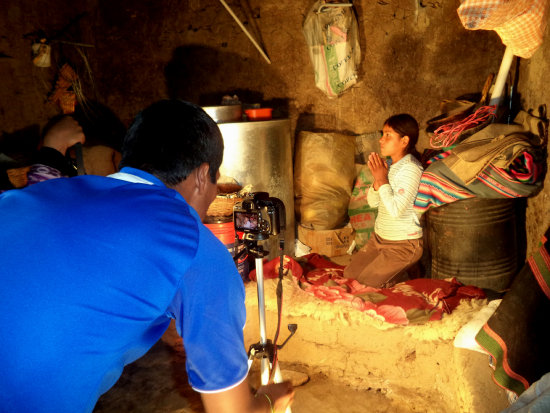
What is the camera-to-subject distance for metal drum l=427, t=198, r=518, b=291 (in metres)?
3.09


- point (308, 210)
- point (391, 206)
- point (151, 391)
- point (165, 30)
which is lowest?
point (151, 391)

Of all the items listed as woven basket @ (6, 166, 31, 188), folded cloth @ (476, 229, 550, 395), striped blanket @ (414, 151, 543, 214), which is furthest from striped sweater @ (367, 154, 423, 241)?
woven basket @ (6, 166, 31, 188)

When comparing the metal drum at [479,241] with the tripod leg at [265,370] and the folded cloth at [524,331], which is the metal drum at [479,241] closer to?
the folded cloth at [524,331]

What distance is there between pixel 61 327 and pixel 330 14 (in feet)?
12.4

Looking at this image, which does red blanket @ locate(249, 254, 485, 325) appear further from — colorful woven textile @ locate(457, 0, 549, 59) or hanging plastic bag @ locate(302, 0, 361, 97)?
hanging plastic bag @ locate(302, 0, 361, 97)

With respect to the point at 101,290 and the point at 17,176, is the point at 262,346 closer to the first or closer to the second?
the point at 101,290

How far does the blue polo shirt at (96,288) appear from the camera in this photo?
35.4 inches

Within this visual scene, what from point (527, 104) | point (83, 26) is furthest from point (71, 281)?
point (83, 26)

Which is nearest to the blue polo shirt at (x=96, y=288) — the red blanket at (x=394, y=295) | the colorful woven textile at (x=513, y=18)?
the red blanket at (x=394, y=295)

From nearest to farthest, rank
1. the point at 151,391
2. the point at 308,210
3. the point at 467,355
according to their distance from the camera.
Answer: the point at 467,355, the point at 151,391, the point at 308,210

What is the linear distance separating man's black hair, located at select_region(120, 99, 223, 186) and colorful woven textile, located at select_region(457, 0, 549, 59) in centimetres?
222

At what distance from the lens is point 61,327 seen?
0.90 m

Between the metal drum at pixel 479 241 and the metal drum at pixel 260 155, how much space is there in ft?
4.83

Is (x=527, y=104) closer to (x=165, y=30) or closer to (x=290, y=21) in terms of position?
(x=290, y=21)
